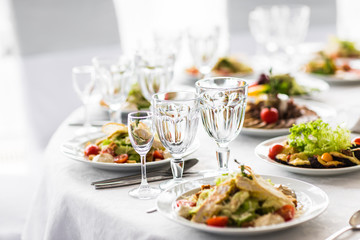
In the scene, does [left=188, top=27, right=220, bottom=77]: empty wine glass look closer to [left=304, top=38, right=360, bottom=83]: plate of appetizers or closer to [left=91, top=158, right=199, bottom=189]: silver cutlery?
[left=304, top=38, right=360, bottom=83]: plate of appetizers

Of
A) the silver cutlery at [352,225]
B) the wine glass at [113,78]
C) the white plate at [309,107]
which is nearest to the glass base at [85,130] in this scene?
the wine glass at [113,78]

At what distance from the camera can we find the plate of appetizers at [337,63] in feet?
9.84

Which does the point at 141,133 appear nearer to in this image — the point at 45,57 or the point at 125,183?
the point at 125,183

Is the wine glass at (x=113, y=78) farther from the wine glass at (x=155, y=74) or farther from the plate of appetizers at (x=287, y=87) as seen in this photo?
the plate of appetizers at (x=287, y=87)

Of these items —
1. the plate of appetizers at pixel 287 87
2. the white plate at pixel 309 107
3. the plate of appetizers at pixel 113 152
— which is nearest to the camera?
the plate of appetizers at pixel 113 152

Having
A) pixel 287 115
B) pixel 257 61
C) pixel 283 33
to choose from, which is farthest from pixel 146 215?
pixel 257 61

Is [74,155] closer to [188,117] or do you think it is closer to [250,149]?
[188,117]

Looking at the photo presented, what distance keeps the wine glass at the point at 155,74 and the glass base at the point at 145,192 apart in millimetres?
780

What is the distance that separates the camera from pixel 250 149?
6.30ft

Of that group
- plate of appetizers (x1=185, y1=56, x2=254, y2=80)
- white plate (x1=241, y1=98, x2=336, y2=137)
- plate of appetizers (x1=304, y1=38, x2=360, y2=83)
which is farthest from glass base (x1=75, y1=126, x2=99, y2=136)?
plate of appetizers (x1=304, y1=38, x2=360, y2=83)

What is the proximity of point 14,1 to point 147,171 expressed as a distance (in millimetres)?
2287

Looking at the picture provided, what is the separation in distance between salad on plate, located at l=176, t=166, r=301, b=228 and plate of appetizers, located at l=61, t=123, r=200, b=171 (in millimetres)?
458

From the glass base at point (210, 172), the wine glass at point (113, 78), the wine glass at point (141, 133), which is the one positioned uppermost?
the wine glass at point (113, 78)

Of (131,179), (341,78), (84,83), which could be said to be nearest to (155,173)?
(131,179)
